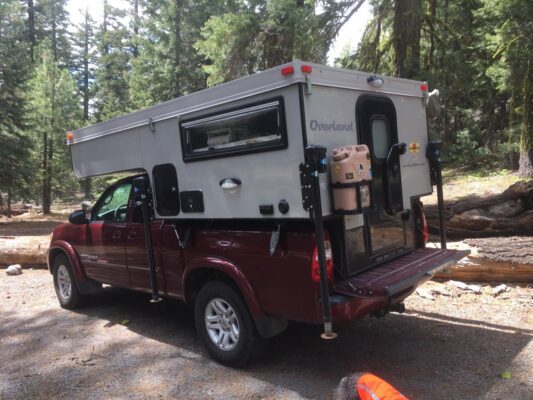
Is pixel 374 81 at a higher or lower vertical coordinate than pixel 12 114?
lower

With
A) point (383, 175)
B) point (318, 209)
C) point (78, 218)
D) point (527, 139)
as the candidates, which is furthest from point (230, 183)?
point (527, 139)

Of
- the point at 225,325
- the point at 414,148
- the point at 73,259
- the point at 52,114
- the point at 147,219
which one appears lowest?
the point at 225,325

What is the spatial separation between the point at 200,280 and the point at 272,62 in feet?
26.9

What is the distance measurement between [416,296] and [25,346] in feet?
15.8

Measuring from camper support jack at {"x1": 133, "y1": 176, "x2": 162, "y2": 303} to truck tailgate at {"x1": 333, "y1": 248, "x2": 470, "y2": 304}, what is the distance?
218cm

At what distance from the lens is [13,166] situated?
1783 centimetres

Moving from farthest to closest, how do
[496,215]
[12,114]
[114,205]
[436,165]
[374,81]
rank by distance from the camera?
1. [12,114]
2. [496,215]
3. [114,205]
4. [436,165]
5. [374,81]

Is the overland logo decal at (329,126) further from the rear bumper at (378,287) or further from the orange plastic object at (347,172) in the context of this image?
the rear bumper at (378,287)

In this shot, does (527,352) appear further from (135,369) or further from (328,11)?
(328,11)

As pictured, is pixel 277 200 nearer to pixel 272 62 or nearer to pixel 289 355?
pixel 289 355

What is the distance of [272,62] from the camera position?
Result: 11.7m

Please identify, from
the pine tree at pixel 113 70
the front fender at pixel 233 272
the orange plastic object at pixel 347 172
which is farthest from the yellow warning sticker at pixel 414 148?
the pine tree at pixel 113 70

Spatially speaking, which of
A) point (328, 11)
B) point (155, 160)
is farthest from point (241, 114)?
point (328, 11)

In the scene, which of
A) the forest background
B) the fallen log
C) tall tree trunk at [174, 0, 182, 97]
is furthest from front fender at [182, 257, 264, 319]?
tall tree trunk at [174, 0, 182, 97]
